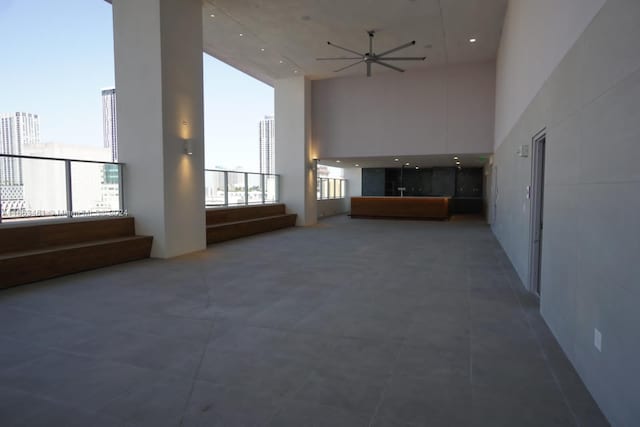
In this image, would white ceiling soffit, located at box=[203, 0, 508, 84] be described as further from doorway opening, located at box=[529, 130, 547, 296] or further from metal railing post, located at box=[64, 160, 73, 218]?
doorway opening, located at box=[529, 130, 547, 296]

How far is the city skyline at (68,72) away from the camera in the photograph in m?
7.12

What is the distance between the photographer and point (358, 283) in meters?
4.93

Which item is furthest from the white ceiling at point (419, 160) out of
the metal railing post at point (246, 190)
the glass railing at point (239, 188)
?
the metal railing post at point (246, 190)

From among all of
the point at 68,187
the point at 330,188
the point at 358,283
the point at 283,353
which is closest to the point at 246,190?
the point at 68,187

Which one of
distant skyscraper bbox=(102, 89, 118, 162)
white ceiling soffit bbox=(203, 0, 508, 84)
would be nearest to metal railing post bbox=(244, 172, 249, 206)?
white ceiling soffit bbox=(203, 0, 508, 84)

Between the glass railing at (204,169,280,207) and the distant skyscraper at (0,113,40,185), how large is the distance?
10.8ft

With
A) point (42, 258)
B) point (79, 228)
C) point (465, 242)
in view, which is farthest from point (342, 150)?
point (42, 258)

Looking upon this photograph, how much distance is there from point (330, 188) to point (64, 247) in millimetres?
13045

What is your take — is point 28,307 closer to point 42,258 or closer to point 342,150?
point 42,258

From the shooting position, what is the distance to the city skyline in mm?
7117

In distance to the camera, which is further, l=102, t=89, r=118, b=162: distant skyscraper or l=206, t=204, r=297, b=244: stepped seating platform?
l=206, t=204, r=297, b=244: stepped seating platform

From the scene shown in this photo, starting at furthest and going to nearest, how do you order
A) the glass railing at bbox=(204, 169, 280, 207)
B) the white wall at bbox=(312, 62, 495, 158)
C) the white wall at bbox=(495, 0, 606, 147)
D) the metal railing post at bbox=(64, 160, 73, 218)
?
the white wall at bbox=(312, 62, 495, 158), the glass railing at bbox=(204, 169, 280, 207), the metal railing post at bbox=(64, 160, 73, 218), the white wall at bbox=(495, 0, 606, 147)

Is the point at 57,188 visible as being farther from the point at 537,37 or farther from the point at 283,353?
the point at 537,37

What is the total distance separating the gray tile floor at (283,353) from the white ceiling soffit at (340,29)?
5.67 metres
